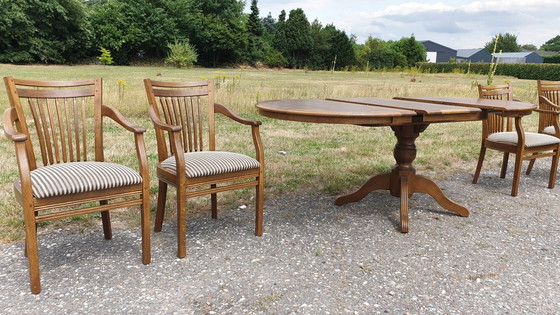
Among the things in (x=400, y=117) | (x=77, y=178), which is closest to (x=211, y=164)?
(x=77, y=178)

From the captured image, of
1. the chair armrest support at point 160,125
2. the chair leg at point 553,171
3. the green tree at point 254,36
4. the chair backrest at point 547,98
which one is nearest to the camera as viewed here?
the chair armrest support at point 160,125

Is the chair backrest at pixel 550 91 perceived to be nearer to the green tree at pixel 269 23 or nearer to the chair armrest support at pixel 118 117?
the chair armrest support at pixel 118 117

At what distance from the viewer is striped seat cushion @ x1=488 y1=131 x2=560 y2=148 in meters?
4.10

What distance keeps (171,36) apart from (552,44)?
276 feet

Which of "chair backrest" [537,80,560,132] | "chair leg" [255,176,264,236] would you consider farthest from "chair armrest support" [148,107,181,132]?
"chair backrest" [537,80,560,132]

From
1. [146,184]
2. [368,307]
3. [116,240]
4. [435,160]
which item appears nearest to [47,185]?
[146,184]

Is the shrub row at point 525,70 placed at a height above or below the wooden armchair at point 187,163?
above

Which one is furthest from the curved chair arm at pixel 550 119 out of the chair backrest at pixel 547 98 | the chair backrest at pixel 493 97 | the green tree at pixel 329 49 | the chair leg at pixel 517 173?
the green tree at pixel 329 49

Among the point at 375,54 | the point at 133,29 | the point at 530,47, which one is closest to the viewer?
the point at 133,29

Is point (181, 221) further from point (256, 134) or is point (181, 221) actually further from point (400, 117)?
point (400, 117)

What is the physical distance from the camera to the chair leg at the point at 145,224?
244 centimetres

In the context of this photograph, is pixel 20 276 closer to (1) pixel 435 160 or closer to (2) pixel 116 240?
(2) pixel 116 240

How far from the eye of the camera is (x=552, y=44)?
288ft

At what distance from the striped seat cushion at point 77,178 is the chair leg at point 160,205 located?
17.9 inches
